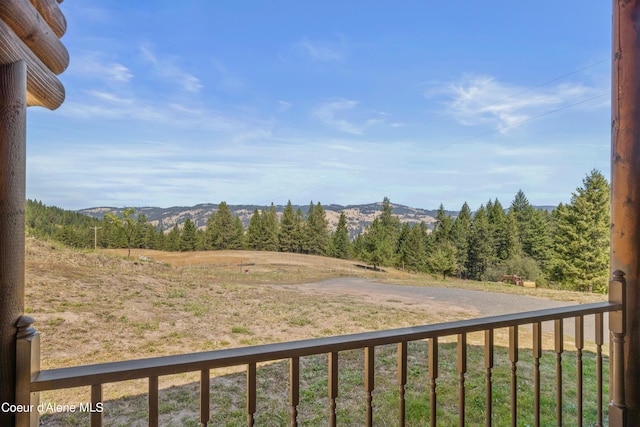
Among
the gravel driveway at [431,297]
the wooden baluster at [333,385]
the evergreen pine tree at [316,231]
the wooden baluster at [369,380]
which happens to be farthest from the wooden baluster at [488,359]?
the evergreen pine tree at [316,231]

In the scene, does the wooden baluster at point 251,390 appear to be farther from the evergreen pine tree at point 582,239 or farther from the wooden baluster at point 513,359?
the evergreen pine tree at point 582,239

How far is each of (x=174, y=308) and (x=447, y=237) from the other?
4.31m

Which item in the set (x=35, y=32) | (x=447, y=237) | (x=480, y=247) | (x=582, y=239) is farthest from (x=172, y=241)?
(x=582, y=239)

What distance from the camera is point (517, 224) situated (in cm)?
548

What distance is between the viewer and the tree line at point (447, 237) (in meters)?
3.59

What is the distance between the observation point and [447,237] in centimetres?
552

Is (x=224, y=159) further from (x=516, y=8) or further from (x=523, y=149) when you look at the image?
(x=523, y=149)

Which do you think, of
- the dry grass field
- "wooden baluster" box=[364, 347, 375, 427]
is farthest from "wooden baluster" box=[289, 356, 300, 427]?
the dry grass field

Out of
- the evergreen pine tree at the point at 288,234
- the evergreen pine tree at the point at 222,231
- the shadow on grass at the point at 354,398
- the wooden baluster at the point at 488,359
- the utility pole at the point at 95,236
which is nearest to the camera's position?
the wooden baluster at the point at 488,359

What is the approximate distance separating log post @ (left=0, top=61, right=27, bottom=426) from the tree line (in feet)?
8.73

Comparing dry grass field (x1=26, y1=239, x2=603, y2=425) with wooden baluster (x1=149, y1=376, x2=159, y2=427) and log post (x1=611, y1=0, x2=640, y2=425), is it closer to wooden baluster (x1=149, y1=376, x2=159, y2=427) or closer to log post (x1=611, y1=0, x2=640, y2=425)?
wooden baluster (x1=149, y1=376, x2=159, y2=427)

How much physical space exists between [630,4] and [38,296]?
13.1ft

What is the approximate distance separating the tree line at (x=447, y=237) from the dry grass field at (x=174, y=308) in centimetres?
18

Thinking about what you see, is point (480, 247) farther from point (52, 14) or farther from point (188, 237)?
point (52, 14)
